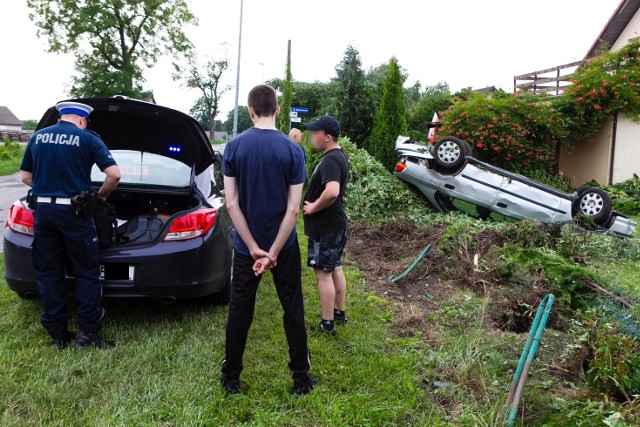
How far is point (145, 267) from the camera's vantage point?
11.3ft

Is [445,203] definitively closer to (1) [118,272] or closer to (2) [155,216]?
(2) [155,216]

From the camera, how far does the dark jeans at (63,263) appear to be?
3162 mm

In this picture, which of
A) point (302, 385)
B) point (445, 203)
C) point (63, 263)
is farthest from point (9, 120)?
point (302, 385)

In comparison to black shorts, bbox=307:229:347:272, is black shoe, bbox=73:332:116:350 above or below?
below

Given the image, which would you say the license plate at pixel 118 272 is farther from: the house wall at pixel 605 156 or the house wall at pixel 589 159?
the house wall at pixel 589 159

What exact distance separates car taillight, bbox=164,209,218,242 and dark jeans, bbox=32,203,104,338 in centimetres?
54

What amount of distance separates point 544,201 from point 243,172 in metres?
6.52

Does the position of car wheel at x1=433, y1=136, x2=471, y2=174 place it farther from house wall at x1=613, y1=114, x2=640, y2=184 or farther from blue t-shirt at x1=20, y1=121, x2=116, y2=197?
house wall at x1=613, y1=114, x2=640, y2=184

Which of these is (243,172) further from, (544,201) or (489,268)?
(544,201)

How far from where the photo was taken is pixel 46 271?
3238 mm

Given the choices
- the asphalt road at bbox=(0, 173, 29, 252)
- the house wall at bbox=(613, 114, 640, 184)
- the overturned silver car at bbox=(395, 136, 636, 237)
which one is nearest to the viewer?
the overturned silver car at bbox=(395, 136, 636, 237)

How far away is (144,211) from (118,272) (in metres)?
0.94

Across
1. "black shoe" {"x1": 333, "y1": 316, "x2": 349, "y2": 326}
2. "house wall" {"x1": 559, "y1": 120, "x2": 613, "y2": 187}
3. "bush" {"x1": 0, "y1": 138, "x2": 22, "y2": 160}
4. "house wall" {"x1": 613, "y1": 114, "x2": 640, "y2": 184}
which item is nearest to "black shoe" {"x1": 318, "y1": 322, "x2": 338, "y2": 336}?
"black shoe" {"x1": 333, "y1": 316, "x2": 349, "y2": 326}

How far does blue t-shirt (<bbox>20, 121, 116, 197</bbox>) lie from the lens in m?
3.15
